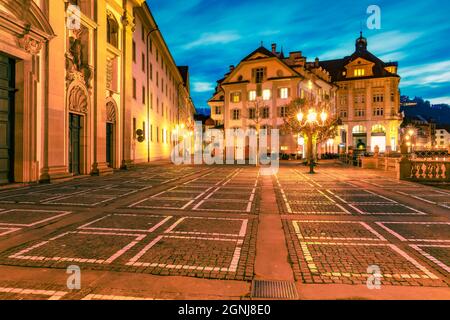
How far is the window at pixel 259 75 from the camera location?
156ft

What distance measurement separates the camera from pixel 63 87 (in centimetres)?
1574

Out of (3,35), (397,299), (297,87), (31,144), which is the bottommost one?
(397,299)

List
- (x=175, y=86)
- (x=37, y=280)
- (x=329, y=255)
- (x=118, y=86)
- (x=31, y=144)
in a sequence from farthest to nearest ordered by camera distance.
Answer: (x=175, y=86)
(x=118, y=86)
(x=31, y=144)
(x=329, y=255)
(x=37, y=280)

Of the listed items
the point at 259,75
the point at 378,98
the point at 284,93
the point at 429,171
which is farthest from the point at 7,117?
the point at 378,98

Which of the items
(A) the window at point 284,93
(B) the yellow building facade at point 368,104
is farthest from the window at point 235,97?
(B) the yellow building facade at point 368,104

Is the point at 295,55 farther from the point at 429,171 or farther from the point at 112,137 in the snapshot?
the point at 112,137

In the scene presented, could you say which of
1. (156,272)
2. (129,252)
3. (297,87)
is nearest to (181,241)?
(129,252)

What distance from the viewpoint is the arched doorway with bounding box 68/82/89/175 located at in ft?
56.3

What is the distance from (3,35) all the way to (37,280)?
12.3 meters

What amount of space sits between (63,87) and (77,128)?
3015 mm

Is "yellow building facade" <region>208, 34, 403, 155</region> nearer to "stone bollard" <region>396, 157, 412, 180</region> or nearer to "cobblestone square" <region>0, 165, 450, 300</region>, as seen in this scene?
"stone bollard" <region>396, 157, 412, 180</region>

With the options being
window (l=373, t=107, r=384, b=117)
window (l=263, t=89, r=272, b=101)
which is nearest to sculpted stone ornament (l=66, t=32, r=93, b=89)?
window (l=263, t=89, r=272, b=101)

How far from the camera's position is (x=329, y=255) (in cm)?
509

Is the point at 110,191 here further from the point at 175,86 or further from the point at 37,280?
the point at 175,86
